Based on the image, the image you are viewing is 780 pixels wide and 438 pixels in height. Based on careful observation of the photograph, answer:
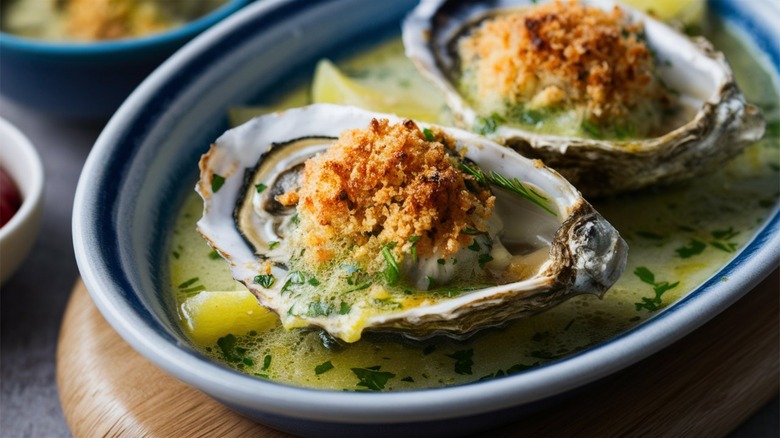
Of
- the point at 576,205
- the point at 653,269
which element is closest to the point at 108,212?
the point at 576,205

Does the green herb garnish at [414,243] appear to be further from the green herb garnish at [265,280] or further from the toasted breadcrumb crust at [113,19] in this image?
the toasted breadcrumb crust at [113,19]

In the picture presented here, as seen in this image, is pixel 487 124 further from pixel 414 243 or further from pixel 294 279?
pixel 294 279

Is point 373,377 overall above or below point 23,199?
above

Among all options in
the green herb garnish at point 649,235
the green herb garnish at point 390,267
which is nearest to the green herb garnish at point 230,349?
the green herb garnish at point 390,267

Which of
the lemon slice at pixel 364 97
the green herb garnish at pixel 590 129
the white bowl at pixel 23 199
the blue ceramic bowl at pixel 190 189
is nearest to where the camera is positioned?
the blue ceramic bowl at pixel 190 189

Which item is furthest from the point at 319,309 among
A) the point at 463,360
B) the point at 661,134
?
the point at 661,134

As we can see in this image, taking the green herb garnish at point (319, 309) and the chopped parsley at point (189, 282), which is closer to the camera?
the green herb garnish at point (319, 309)

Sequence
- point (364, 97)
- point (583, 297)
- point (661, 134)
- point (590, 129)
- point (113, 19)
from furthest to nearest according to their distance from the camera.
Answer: point (113, 19)
point (364, 97)
point (661, 134)
point (590, 129)
point (583, 297)

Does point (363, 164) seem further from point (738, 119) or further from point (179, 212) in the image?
point (738, 119)
